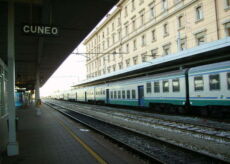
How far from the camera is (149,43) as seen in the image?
36656 millimetres

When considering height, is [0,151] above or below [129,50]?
below

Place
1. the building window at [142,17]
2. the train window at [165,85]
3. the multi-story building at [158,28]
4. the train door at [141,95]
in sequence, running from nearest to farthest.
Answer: the train window at [165,85] < the train door at [141,95] < the multi-story building at [158,28] < the building window at [142,17]

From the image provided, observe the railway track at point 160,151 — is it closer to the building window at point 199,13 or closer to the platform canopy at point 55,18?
the platform canopy at point 55,18

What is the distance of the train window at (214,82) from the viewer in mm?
11953

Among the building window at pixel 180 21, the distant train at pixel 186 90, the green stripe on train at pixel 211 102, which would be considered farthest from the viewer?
the building window at pixel 180 21

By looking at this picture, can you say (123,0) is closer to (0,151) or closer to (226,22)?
(226,22)

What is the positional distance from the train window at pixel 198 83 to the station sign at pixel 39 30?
9177 mm

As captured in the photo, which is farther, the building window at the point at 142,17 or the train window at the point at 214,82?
the building window at the point at 142,17

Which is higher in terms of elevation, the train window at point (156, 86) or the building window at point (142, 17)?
the building window at point (142, 17)

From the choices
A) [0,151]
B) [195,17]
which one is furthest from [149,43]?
[0,151]

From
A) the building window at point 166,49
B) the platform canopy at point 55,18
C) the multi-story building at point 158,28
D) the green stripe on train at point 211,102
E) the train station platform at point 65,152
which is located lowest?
the train station platform at point 65,152

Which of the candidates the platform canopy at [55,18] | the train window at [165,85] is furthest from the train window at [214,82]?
the platform canopy at [55,18]

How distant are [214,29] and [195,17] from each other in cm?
357

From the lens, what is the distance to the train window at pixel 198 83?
13045 mm
